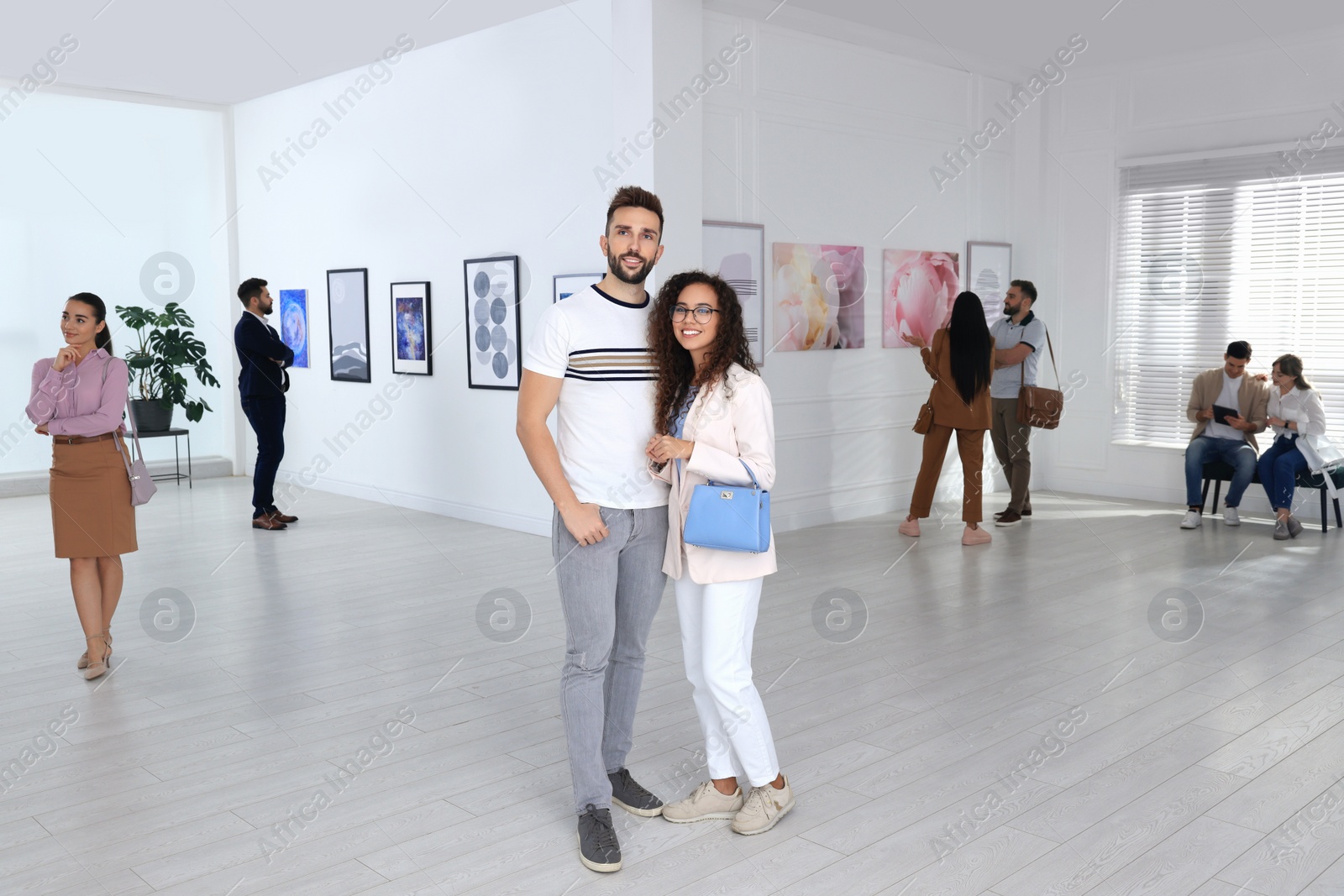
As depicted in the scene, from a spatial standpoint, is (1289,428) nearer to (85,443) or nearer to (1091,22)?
(1091,22)

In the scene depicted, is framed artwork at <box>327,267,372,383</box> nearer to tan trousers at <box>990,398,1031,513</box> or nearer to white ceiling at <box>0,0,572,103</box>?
white ceiling at <box>0,0,572,103</box>

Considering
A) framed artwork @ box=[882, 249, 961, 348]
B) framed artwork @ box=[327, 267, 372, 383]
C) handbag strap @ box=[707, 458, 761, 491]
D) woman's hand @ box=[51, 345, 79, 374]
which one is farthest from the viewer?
framed artwork @ box=[327, 267, 372, 383]

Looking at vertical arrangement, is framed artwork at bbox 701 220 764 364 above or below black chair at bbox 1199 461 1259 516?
above

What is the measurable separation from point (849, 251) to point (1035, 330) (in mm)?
1518

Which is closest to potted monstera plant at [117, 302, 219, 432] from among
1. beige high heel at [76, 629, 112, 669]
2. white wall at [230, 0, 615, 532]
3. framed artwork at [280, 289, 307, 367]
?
framed artwork at [280, 289, 307, 367]

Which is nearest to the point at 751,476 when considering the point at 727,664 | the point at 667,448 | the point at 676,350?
the point at 667,448

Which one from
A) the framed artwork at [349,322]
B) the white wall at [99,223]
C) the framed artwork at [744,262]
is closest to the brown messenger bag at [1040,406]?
the framed artwork at [744,262]

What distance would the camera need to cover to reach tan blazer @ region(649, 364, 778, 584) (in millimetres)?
2965

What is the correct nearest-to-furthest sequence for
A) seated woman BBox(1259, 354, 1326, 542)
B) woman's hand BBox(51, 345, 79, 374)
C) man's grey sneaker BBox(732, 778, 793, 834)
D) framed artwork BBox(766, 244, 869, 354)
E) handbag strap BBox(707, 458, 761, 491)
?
handbag strap BBox(707, 458, 761, 491), man's grey sneaker BBox(732, 778, 793, 834), woman's hand BBox(51, 345, 79, 374), seated woman BBox(1259, 354, 1326, 542), framed artwork BBox(766, 244, 869, 354)

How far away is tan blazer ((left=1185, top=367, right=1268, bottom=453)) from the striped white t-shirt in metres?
6.60

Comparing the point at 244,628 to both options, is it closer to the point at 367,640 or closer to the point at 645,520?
the point at 367,640

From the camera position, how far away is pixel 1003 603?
231 inches

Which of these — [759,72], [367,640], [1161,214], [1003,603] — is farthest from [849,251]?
[367,640]

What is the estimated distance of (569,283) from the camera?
745 centimetres
